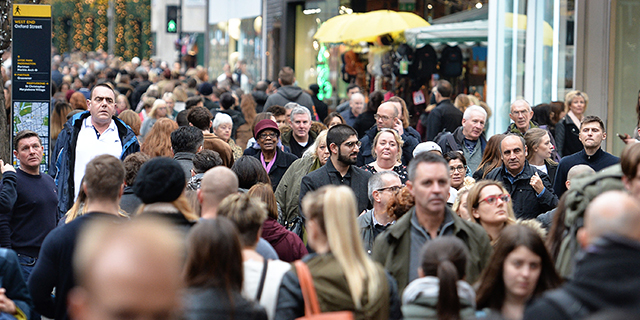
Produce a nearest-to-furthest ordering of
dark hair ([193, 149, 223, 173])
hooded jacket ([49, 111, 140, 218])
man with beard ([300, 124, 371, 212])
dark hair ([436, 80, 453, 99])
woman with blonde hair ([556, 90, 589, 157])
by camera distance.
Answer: dark hair ([193, 149, 223, 173])
man with beard ([300, 124, 371, 212])
hooded jacket ([49, 111, 140, 218])
woman with blonde hair ([556, 90, 589, 157])
dark hair ([436, 80, 453, 99])

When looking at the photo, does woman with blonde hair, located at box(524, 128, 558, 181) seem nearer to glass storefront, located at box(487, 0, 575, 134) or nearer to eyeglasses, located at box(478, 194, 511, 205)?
eyeglasses, located at box(478, 194, 511, 205)

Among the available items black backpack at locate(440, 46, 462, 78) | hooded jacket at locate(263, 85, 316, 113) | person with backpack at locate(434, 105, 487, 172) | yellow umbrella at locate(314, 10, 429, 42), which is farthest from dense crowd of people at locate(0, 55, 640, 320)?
yellow umbrella at locate(314, 10, 429, 42)

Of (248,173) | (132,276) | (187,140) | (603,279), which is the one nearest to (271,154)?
(187,140)

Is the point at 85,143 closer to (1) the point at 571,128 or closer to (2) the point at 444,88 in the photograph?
(2) the point at 444,88

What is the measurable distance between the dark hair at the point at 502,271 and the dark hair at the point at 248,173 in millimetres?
3236

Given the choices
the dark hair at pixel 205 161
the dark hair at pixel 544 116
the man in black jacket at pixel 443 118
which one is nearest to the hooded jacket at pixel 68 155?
the dark hair at pixel 205 161

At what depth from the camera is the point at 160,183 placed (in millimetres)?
4559

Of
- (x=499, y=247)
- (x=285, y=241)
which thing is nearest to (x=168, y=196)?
(x=285, y=241)

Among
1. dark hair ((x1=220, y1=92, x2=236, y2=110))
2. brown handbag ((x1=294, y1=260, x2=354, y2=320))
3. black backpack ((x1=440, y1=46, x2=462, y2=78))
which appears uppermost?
black backpack ((x1=440, y1=46, x2=462, y2=78))

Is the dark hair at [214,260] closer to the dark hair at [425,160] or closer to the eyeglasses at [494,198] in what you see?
the dark hair at [425,160]

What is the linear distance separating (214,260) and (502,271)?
144cm

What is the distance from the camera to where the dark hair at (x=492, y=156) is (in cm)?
835

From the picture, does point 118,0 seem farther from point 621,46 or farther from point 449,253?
point 449,253

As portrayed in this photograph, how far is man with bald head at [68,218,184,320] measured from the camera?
205 centimetres
